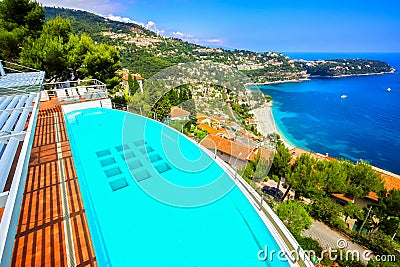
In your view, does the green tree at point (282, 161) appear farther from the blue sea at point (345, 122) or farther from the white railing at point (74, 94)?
the blue sea at point (345, 122)

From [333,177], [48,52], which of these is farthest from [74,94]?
[333,177]

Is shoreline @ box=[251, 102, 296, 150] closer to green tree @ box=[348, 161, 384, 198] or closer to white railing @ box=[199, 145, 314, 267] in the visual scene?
white railing @ box=[199, 145, 314, 267]

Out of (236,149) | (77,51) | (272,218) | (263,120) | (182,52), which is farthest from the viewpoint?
(182,52)

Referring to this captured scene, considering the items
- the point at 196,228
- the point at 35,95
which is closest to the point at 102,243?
the point at 196,228

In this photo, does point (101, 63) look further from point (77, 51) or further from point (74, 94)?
point (74, 94)

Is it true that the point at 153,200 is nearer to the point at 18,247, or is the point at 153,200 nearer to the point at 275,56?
the point at 18,247
